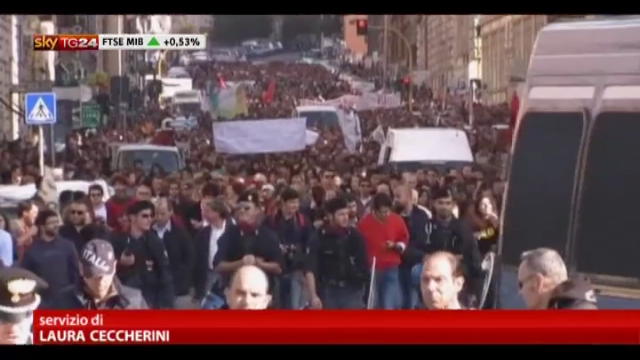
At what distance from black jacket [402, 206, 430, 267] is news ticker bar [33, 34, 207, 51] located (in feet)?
5.35

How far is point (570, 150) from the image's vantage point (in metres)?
13.7

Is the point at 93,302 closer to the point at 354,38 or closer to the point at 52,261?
the point at 52,261

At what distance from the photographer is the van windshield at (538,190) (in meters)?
13.7

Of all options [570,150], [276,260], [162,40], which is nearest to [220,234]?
[276,260]

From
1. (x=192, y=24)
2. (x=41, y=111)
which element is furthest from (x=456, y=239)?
(x=41, y=111)

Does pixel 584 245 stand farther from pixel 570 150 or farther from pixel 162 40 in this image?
pixel 162 40

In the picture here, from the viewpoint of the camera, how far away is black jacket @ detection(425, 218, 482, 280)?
45.1 ft

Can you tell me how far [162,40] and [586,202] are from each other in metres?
2.71

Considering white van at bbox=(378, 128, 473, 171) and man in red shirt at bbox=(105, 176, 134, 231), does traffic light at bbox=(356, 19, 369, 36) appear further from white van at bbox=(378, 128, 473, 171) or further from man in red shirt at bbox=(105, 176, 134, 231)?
man in red shirt at bbox=(105, 176, 134, 231)

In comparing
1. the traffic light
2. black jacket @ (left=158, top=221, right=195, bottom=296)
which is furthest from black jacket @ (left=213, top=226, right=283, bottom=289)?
the traffic light

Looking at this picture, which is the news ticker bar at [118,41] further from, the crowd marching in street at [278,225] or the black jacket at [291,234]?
the black jacket at [291,234]

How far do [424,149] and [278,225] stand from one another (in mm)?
989
